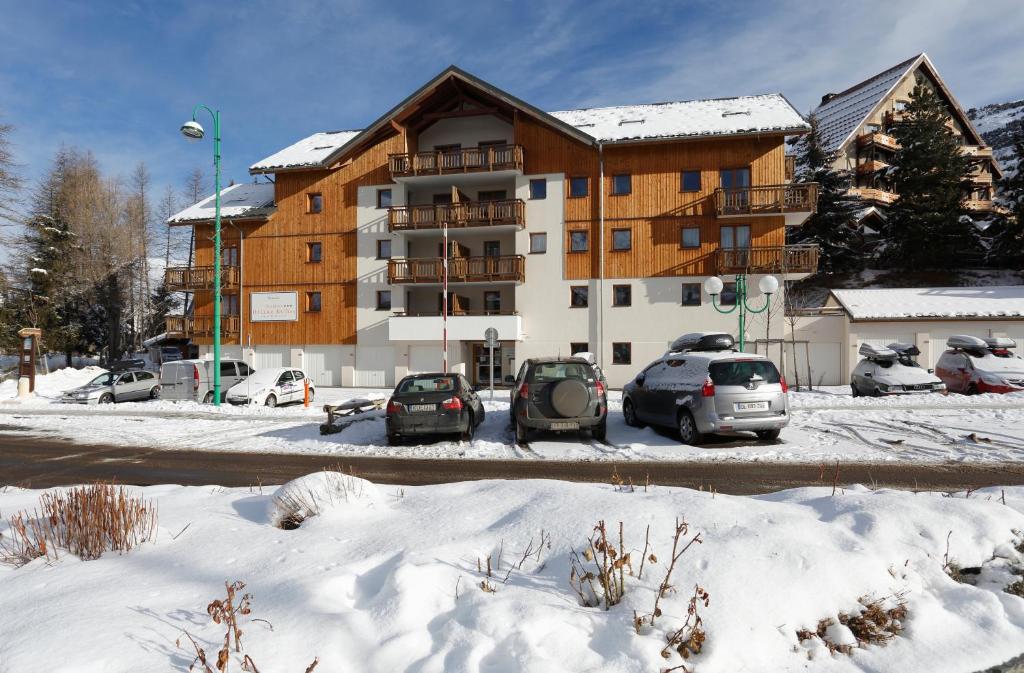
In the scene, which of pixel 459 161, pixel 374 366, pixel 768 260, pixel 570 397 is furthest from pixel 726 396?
pixel 374 366

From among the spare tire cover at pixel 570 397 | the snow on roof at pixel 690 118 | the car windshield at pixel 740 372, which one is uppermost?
the snow on roof at pixel 690 118

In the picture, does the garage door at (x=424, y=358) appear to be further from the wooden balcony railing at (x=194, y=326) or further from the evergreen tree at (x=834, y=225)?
the evergreen tree at (x=834, y=225)

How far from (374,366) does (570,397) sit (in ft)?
70.2

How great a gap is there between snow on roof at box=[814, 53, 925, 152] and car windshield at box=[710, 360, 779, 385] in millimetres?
43025

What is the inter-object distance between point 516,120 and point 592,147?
13.6 ft

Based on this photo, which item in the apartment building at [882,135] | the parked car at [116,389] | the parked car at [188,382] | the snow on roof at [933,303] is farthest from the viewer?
the apartment building at [882,135]

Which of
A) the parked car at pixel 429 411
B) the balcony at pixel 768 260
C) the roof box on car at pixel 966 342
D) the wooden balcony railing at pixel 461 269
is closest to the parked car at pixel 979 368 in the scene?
the roof box on car at pixel 966 342

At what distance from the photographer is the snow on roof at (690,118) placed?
27.8 m

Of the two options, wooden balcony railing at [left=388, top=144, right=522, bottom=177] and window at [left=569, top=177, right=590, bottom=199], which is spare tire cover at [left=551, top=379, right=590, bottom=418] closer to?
window at [left=569, top=177, right=590, bottom=199]

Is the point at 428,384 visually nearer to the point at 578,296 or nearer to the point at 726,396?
the point at 726,396

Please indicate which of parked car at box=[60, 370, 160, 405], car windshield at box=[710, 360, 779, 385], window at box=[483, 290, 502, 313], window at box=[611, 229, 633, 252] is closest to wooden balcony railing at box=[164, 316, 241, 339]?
parked car at box=[60, 370, 160, 405]

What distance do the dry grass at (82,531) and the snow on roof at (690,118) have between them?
2781cm

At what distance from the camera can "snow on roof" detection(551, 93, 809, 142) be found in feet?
91.3

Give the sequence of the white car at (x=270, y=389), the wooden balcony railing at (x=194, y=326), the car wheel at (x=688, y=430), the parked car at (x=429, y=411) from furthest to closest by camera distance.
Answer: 1. the wooden balcony railing at (x=194, y=326)
2. the white car at (x=270, y=389)
3. the parked car at (x=429, y=411)
4. the car wheel at (x=688, y=430)
